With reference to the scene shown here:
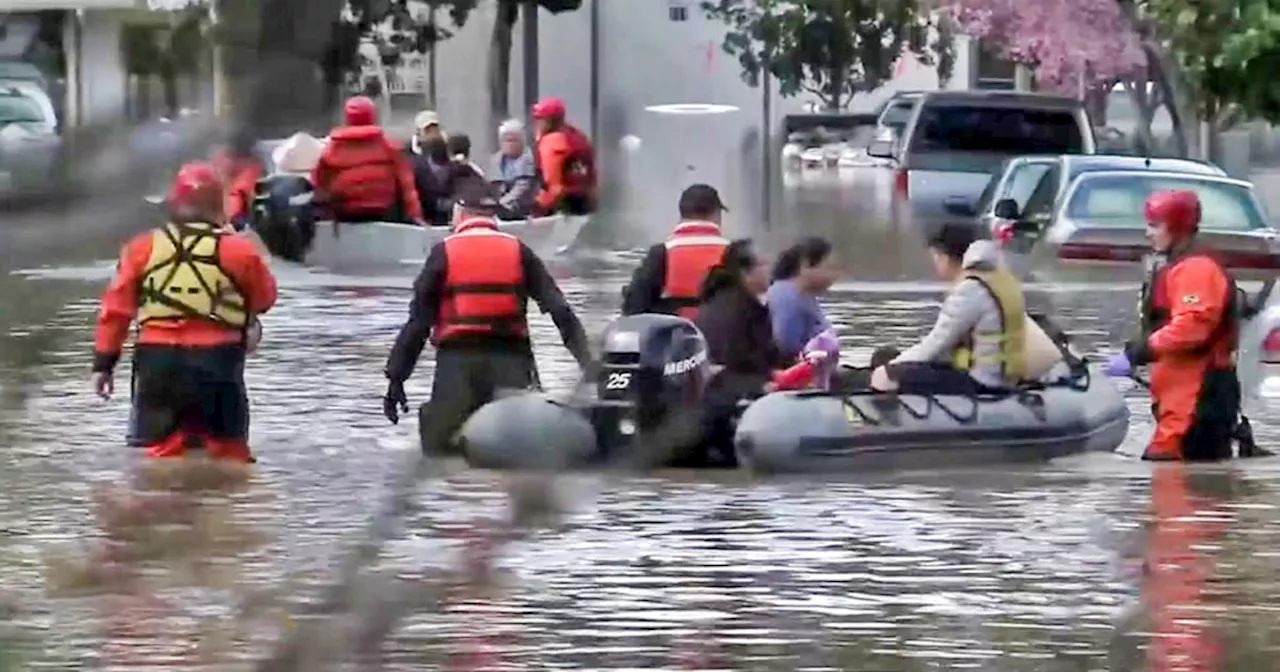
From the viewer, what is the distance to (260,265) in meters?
10.2

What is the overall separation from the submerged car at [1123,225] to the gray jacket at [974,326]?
871 cm

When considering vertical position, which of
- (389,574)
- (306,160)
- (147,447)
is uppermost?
(306,160)

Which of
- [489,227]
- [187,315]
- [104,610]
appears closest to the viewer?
[104,610]

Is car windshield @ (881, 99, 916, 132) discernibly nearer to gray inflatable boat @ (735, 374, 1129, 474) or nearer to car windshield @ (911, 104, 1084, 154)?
car windshield @ (911, 104, 1084, 154)

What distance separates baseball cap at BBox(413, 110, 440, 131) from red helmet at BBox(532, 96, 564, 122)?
179 millimetres

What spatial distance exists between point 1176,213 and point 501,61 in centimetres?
1028

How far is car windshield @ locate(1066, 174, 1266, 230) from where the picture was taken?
2345cm

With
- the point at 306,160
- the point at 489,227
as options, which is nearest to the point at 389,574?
the point at 306,160

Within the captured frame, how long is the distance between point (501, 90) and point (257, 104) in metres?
0.55

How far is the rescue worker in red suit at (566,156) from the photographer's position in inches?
123

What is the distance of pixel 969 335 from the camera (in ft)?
44.4

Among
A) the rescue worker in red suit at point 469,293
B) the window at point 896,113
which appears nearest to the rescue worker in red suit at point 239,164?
the rescue worker in red suit at point 469,293

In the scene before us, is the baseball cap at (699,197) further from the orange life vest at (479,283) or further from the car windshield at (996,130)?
the car windshield at (996,130)

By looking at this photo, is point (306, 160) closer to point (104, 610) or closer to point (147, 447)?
point (104, 610)
